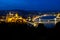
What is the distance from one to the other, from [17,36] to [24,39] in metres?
0.31

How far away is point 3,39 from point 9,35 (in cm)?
31

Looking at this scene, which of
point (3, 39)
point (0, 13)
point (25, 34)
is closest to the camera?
point (3, 39)

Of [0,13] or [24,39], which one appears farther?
[0,13]

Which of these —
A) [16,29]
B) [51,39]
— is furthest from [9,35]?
[51,39]

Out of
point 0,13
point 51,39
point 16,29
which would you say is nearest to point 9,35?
point 16,29

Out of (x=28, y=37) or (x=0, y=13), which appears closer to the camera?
(x=28, y=37)

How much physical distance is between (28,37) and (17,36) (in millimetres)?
524

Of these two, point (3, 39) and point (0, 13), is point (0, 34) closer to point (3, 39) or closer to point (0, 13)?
point (3, 39)

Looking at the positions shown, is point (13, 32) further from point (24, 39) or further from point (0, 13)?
point (0, 13)

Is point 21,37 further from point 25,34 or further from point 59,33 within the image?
point 59,33

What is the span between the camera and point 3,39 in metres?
8.54

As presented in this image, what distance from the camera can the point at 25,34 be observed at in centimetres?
912

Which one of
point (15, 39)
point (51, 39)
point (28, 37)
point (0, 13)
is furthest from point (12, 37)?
point (0, 13)

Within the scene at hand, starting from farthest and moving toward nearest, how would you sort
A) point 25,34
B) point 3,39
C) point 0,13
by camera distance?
point 0,13 < point 25,34 < point 3,39
